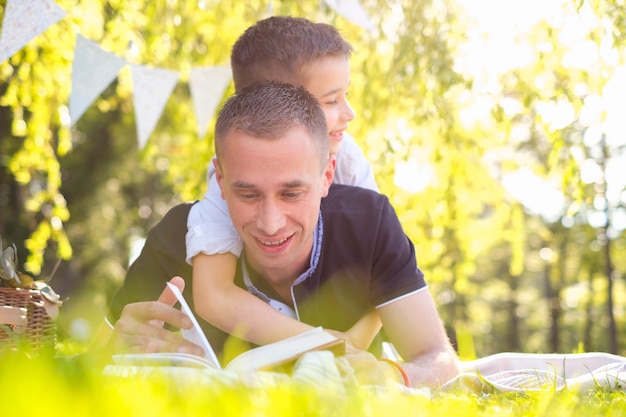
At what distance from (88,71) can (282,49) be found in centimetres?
159

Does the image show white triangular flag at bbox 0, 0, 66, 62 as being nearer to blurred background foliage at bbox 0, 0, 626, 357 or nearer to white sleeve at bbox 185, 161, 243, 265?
blurred background foliage at bbox 0, 0, 626, 357

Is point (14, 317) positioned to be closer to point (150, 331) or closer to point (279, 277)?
point (150, 331)

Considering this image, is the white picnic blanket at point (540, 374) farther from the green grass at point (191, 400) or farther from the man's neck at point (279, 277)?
the man's neck at point (279, 277)

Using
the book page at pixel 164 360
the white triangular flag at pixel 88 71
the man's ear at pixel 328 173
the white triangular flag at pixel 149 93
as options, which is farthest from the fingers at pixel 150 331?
the white triangular flag at pixel 149 93

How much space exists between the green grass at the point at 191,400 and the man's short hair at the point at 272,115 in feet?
2.82

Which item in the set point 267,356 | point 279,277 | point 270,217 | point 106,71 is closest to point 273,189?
point 270,217

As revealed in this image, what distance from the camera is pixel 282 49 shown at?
109 inches

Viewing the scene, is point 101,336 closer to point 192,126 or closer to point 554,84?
point 554,84

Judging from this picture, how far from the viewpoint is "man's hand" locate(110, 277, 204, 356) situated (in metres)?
1.85

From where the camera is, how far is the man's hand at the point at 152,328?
6.08ft

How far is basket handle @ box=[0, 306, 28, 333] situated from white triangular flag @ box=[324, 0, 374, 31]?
2.60m

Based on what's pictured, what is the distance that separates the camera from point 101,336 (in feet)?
8.61

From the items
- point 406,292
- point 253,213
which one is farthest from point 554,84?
point 253,213

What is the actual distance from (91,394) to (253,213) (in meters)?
1.00
